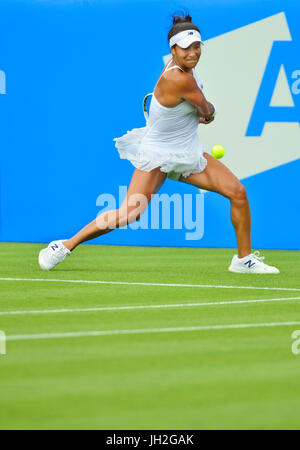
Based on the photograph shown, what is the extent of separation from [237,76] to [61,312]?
5.88m

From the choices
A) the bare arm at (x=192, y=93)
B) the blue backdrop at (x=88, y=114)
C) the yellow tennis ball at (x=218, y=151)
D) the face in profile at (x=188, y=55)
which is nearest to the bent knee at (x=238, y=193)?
the bare arm at (x=192, y=93)

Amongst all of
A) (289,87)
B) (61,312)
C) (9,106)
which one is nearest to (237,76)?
(289,87)

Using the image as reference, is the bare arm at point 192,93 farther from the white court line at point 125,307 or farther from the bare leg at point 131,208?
the white court line at point 125,307

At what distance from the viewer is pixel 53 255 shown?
799 cm

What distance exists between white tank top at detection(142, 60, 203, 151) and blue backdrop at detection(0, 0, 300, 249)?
112 inches

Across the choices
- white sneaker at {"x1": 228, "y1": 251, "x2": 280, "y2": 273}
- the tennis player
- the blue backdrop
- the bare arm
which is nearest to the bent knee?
the tennis player

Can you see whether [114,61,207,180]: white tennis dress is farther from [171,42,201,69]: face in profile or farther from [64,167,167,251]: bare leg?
[171,42,201,69]: face in profile

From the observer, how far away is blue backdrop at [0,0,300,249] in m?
10.9

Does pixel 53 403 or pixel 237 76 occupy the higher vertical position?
pixel 237 76

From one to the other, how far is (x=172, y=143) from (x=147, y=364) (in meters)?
4.20

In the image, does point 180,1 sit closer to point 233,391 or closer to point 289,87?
point 289,87

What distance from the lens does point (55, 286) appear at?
6.84 metres

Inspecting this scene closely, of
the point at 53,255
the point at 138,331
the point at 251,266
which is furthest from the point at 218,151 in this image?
the point at 138,331
